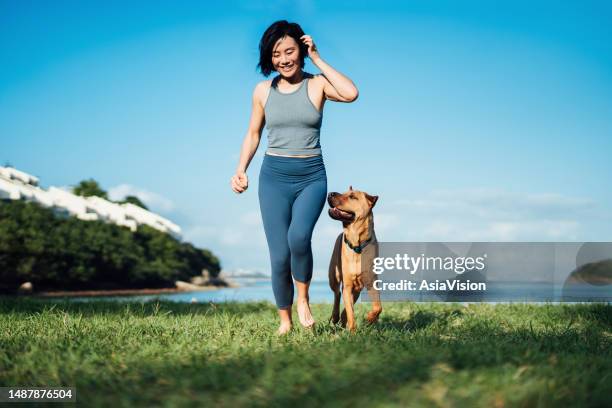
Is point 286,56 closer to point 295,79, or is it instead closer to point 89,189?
point 295,79

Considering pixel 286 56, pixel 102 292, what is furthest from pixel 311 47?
pixel 102 292

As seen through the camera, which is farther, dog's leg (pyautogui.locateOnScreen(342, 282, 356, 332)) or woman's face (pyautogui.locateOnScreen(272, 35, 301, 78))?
dog's leg (pyautogui.locateOnScreen(342, 282, 356, 332))

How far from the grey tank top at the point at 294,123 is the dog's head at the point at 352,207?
60 centimetres

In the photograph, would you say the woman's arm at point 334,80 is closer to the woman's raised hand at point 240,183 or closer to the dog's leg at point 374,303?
the woman's raised hand at point 240,183

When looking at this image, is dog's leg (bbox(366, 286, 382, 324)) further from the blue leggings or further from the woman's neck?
the woman's neck

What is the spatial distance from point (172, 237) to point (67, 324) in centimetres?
7455

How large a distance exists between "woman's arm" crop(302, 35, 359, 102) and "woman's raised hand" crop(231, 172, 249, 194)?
3.56 feet

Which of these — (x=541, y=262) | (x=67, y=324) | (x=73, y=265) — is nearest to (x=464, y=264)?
(x=541, y=262)

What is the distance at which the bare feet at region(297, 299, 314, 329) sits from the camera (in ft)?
16.8

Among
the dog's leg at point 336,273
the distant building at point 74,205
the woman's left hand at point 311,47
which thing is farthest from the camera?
the distant building at point 74,205

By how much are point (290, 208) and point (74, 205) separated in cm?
6383

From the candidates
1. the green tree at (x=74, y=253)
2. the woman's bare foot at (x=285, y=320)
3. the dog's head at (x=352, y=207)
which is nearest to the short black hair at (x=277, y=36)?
the dog's head at (x=352, y=207)

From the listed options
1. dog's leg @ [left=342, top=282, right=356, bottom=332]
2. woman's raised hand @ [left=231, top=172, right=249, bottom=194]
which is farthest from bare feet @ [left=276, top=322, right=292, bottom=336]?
woman's raised hand @ [left=231, top=172, right=249, bottom=194]

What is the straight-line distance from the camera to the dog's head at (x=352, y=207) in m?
5.39
